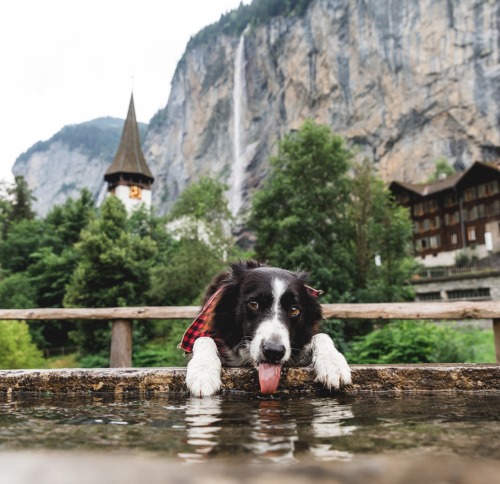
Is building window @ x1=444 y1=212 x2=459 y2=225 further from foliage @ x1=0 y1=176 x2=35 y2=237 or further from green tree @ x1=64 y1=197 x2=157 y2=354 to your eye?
foliage @ x1=0 y1=176 x2=35 y2=237

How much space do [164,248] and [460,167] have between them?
34710 millimetres

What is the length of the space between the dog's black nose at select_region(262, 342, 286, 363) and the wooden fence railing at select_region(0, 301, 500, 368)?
94.1 inches

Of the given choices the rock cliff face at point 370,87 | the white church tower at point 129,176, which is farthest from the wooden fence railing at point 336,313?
the rock cliff face at point 370,87

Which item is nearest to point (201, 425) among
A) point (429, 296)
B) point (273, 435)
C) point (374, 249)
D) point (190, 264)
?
point (273, 435)

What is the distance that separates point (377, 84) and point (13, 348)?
49.1 m

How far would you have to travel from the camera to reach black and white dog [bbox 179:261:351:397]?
2.50 m

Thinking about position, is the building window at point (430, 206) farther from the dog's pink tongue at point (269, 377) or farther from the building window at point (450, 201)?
the dog's pink tongue at point (269, 377)

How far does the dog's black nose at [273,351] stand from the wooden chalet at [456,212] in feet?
135

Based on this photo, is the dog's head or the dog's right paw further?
the dog's head

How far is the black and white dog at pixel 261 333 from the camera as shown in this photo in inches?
98.6

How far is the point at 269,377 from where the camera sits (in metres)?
2.45

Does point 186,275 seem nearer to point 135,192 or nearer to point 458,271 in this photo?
point 458,271

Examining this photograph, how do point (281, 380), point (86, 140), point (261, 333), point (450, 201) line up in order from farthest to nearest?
1. point (86, 140)
2. point (450, 201)
3. point (261, 333)
4. point (281, 380)

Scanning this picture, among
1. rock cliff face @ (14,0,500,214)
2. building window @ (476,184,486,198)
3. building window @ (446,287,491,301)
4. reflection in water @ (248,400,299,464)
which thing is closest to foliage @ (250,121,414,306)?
building window @ (446,287,491,301)
